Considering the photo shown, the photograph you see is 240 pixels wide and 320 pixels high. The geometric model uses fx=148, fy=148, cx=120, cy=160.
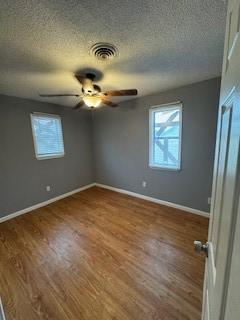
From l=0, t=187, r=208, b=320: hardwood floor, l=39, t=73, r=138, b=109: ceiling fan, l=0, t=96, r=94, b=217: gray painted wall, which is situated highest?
l=39, t=73, r=138, b=109: ceiling fan

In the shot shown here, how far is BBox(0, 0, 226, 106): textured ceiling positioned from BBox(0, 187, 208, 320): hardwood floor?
7.60 feet

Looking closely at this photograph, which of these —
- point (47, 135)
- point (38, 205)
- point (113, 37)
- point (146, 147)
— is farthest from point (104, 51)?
point (38, 205)

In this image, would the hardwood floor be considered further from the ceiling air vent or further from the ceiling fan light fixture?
the ceiling air vent

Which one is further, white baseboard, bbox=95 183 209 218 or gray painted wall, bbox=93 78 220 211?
white baseboard, bbox=95 183 209 218

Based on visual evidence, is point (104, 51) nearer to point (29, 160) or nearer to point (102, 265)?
point (102, 265)

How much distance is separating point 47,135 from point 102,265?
9.21ft

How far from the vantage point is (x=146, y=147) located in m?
3.24

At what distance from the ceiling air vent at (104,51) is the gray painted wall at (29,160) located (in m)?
2.15

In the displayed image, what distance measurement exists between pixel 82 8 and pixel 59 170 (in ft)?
10.3

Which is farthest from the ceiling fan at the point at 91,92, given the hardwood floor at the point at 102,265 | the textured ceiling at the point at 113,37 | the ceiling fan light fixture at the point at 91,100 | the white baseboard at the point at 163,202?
the white baseboard at the point at 163,202

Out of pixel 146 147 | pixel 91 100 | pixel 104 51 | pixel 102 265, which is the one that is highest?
pixel 104 51

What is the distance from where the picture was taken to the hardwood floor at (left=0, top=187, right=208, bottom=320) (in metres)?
1.29

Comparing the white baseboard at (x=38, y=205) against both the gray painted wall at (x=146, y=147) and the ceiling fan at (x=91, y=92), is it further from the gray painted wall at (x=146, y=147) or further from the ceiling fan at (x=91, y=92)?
the ceiling fan at (x=91, y=92)

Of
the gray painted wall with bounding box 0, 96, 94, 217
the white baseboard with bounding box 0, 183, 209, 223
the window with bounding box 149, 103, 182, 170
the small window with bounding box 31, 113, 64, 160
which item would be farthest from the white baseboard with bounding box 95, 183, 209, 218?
the small window with bounding box 31, 113, 64, 160
